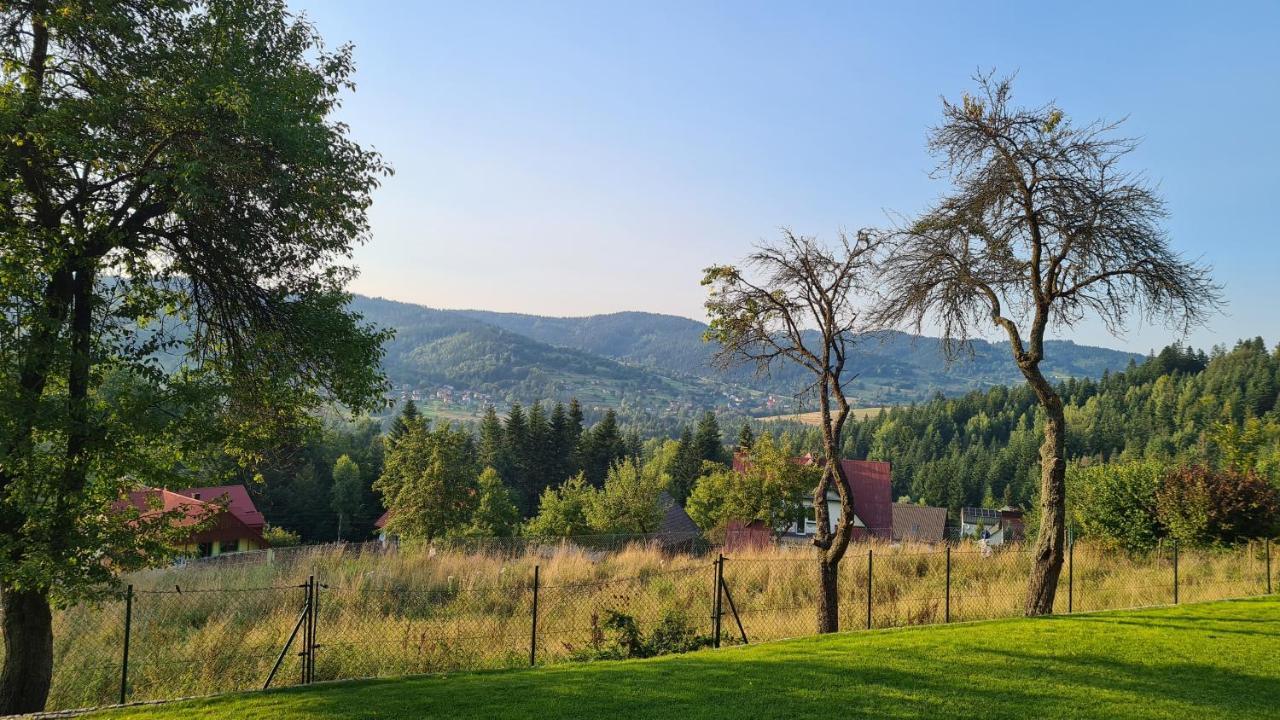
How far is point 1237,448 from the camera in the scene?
73.3 feet

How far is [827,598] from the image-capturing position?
40.7 feet

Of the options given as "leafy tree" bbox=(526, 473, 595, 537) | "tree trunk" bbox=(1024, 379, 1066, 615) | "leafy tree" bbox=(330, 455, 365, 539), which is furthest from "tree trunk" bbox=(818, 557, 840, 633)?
"leafy tree" bbox=(330, 455, 365, 539)

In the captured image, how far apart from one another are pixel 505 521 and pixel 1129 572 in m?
33.4

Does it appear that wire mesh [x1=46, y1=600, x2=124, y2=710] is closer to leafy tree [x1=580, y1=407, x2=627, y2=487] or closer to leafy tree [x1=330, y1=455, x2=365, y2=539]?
leafy tree [x1=330, y1=455, x2=365, y2=539]

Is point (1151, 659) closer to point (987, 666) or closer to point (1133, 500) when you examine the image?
point (987, 666)

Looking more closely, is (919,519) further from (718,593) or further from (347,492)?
(718,593)

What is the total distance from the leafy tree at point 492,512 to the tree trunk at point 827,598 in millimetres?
26775

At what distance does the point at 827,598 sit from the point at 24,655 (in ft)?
35.0

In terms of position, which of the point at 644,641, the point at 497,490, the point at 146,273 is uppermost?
the point at 146,273

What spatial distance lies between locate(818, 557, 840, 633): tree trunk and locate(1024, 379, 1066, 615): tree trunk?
11.3 feet

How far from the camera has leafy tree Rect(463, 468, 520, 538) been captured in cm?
3928

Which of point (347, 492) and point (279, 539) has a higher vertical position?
point (347, 492)

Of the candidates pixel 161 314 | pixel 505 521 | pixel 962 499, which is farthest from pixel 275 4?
pixel 962 499

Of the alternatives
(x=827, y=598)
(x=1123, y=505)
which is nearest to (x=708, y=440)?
(x=1123, y=505)
